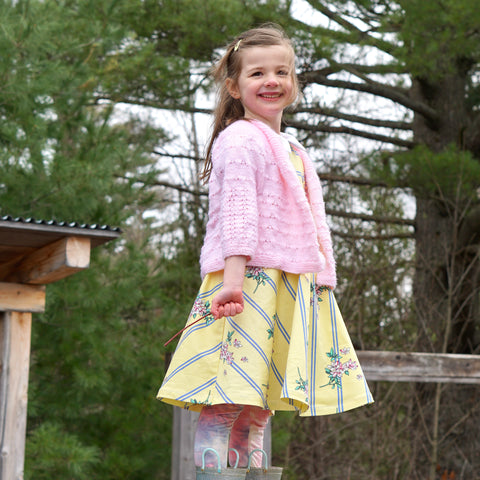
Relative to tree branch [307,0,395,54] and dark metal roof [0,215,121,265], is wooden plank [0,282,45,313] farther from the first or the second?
tree branch [307,0,395,54]

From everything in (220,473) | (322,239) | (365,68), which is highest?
(365,68)

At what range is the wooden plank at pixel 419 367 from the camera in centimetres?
399

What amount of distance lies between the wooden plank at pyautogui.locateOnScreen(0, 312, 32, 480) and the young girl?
2.03 m

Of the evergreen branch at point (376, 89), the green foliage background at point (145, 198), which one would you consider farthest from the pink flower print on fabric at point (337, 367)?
the evergreen branch at point (376, 89)

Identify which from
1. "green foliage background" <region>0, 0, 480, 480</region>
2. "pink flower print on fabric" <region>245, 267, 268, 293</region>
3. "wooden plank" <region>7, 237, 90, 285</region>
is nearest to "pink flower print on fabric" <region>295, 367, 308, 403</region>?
"pink flower print on fabric" <region>245, 267, 268, 293</region>

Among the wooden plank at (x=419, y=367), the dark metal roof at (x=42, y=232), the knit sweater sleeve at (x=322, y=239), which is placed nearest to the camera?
the knit sweater sleeve at (x=322, y=239)

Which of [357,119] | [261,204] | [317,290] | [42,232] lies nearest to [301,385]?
[317,290]

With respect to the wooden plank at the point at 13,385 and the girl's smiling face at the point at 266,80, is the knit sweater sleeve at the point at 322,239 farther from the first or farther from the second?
the wooden plank at the point at 13,385

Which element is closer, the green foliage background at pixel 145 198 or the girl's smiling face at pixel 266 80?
the girl's smiling face at pixel 266 80

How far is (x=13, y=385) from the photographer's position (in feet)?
12.6

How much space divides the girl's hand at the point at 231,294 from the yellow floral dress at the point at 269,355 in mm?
94

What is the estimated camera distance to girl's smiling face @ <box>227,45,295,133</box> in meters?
2.12

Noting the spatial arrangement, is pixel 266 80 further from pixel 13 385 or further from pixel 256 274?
pixel 13 385

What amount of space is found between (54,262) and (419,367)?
6.66 ft
